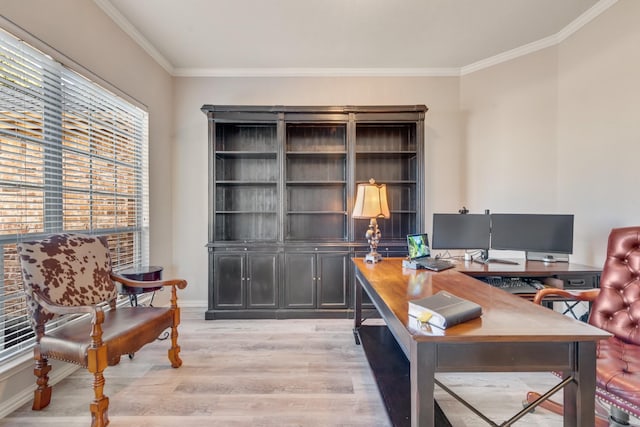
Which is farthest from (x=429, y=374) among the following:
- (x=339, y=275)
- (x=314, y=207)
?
(x=314, y=207)

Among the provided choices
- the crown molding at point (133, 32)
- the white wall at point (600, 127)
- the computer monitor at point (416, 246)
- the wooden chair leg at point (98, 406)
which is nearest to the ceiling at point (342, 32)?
the crown molding at point (133, 32)

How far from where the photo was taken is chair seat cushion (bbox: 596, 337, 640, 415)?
115cm

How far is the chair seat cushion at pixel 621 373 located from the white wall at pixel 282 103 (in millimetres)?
2144

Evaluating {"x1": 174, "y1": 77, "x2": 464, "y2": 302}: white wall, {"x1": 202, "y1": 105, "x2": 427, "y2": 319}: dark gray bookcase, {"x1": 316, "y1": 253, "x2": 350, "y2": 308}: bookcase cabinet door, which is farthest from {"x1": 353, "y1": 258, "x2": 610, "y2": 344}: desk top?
{"x1": 174, "y1": 77, "x2": 464, "y2": 302}: white wall

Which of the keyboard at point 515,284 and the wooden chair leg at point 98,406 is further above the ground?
the keyboard at point 515,284

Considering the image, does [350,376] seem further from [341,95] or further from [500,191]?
[341,95]

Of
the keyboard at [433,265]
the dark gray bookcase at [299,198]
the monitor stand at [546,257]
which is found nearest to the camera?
the keyboard at [433,265]

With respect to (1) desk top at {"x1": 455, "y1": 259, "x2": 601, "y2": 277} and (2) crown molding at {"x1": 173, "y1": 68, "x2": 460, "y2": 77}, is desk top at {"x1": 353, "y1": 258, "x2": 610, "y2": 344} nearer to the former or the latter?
(1) desk top at {"x1": 455, "y1": 259, "x2": 601, "y2": 277}

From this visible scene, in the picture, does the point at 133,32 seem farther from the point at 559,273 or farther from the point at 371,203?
the point at 559,273

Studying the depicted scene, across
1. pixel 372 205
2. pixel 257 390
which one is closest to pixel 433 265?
pixel 372 205

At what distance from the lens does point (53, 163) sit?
1968 mm

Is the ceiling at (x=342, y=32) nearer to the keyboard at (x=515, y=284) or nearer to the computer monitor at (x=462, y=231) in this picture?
the computer monitor at (x=462, y=231)

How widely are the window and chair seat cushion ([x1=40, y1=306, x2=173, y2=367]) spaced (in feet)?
0.99

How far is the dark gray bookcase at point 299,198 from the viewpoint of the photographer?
3.13 meters
